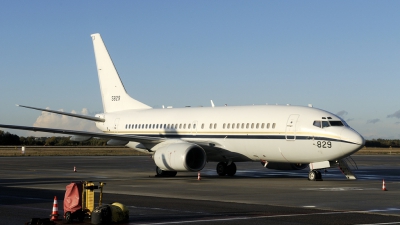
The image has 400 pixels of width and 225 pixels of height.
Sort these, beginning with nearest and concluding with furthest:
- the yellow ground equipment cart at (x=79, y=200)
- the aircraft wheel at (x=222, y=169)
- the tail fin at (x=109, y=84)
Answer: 1. the yellow ground equipment cart at (x=79, y=200)
2. the aircraft wheel at (x=222, y=169)
3. the tail fin at (x=109, y=84)

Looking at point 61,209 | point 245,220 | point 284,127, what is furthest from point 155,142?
point 245,220

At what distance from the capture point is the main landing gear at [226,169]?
114 feet

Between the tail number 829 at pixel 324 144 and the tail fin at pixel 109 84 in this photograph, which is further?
the tail fin at pixel 109 84

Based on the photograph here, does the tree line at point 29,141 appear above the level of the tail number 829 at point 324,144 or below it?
above

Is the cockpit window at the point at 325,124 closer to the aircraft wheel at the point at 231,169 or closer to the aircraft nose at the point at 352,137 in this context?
the aircraft nose at the point at 352,137

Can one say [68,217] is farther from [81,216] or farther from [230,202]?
[230,202]

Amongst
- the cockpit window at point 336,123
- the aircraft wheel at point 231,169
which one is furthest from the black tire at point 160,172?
the cockpit window at point 336,123

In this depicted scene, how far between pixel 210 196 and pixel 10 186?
30.5 feet

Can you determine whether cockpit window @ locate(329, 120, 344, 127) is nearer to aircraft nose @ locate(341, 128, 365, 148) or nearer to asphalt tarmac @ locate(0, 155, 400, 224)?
aircraft nose @ locate(341, 128, 365, 148)

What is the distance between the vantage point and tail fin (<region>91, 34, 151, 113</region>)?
42312mm

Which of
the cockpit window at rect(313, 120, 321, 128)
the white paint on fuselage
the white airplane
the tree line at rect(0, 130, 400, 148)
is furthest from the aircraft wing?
the tree line at rect(0, 130, 400, 148)

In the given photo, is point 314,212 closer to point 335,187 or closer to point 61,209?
point 61,209

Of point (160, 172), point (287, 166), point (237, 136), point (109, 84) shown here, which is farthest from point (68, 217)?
point (109, 84)

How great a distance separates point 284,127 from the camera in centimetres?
3023
